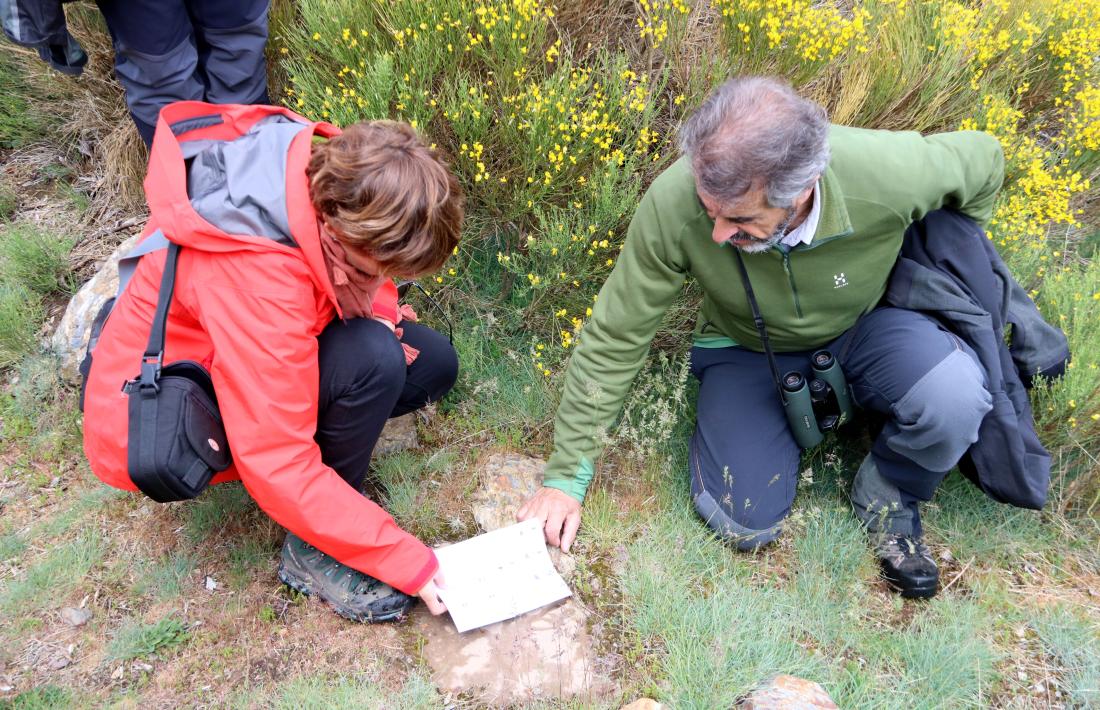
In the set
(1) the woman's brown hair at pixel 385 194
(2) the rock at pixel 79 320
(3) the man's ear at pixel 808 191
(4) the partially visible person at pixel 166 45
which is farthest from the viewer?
(2) the rock at pixel 79 320

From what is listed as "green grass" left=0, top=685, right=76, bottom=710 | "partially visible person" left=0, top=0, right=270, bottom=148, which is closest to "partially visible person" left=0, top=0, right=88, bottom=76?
"partially visible person" left=0, top=0, right=270, bottom=148

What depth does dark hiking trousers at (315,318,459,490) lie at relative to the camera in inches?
84.4

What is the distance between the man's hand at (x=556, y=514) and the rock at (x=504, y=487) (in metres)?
0.09

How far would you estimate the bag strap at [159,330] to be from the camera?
189 centimetres

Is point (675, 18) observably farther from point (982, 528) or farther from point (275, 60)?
point (982, 528)

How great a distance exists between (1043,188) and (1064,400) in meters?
1.09

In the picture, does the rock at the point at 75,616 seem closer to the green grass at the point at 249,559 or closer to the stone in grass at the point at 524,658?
the green grass at the point at 249,559

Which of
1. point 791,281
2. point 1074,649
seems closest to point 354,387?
point 791,281

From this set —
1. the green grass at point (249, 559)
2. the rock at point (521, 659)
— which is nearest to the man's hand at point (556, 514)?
the rock at point (521, 659)

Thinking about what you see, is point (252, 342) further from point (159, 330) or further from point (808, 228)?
point (808, 228)

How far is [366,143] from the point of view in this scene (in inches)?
Answer: 72.4

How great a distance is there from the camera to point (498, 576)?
2.29 m

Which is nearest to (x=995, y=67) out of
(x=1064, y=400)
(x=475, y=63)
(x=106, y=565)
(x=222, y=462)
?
(x=1064, y=400)

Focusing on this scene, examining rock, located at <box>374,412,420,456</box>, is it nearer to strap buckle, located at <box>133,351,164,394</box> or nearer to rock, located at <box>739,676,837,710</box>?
strap buckle, located at <box>133,351,164,394</box>
